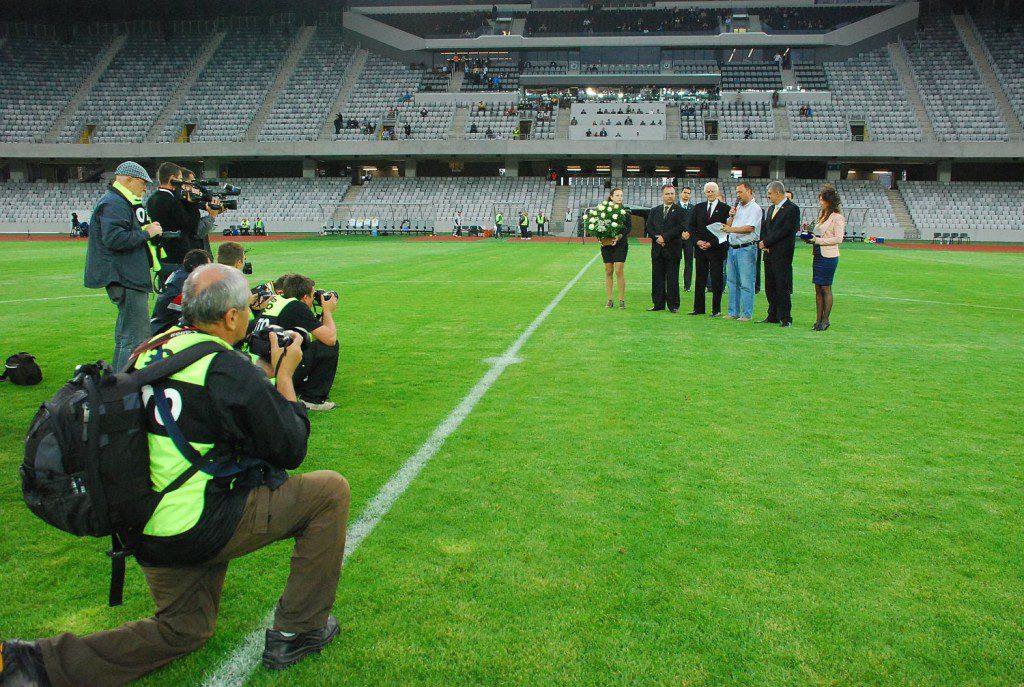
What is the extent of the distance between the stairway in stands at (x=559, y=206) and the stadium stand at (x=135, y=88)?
3199 cm

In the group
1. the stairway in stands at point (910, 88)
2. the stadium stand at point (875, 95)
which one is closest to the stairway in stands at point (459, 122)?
the stadium stand at point (875, 95)

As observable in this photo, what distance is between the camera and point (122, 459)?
Result: 8.20 ft

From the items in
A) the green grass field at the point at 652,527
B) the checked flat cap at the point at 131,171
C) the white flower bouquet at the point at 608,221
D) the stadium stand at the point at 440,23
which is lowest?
the green grass field at the point at 652,527

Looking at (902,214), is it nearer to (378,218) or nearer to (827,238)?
(378,218)

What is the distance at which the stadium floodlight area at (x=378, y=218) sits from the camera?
1932 inches

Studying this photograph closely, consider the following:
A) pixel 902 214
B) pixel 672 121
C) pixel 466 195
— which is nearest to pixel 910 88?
pixel 902 214

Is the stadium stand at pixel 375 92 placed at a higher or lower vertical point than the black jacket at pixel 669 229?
higher

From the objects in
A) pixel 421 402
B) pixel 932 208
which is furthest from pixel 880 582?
pixel 932 208

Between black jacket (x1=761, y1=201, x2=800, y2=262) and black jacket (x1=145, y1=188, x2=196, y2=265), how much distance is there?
792 centimetres

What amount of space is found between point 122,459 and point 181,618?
77 centimetres

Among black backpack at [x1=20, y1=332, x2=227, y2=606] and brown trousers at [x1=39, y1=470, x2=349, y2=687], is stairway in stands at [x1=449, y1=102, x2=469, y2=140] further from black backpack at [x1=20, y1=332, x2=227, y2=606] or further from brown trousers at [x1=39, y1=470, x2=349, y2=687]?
black backpack at [x1=20, y1=332, x2=227, y2=606]

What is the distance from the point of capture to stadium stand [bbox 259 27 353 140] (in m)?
55.4

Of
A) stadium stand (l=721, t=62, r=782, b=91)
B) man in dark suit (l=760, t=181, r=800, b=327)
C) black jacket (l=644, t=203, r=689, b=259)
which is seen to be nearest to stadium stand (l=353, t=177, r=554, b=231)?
stadium stand (l=721, t=62, r=782, b=91)

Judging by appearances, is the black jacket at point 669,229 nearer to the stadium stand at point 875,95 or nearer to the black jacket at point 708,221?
the black jacket at point 708,221
